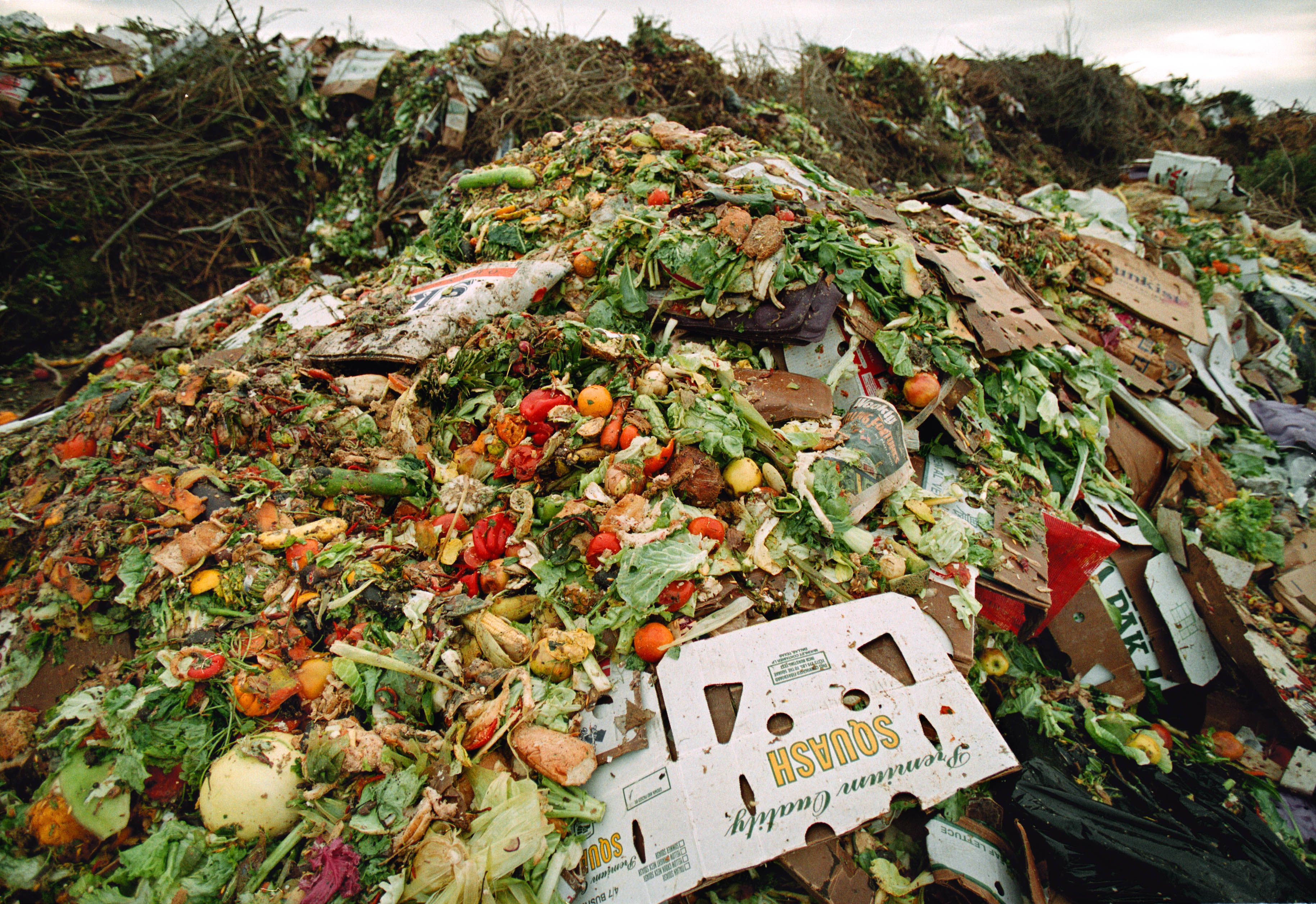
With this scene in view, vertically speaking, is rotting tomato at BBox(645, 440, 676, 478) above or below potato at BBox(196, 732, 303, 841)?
above

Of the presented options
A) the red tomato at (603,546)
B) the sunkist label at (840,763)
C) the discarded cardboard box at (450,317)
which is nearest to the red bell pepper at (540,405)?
the red tomato at (603,546)

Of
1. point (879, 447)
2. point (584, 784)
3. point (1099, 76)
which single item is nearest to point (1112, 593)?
point (879, 447)

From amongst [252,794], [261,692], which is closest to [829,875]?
[252,794]

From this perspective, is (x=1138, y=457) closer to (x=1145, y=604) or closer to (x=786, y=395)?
(x=1145, y=604)

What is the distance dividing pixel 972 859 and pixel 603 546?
1.85 meters

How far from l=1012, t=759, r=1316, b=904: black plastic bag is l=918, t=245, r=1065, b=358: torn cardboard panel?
2397 millimetres

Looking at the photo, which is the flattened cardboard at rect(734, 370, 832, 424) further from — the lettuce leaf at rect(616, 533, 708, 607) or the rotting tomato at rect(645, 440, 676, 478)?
the lettuce leaf at rect(616, 533, 708, 607)

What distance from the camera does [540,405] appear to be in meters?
2.85

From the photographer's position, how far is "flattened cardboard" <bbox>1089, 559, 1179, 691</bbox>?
308 cm

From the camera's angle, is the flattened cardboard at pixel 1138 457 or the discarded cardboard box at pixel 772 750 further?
the flattened cardboard at pixel 1138 457

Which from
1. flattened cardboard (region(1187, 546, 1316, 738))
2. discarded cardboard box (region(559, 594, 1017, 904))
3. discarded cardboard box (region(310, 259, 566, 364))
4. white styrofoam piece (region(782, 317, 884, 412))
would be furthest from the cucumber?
flattened cardboard (region(1187, 546, 1316, 738))

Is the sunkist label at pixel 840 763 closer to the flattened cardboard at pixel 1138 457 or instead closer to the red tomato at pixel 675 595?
the red tomato at pixel 675 595

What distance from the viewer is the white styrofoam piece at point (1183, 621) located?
3.03 metres

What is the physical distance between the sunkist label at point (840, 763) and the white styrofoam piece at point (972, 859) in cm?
36
